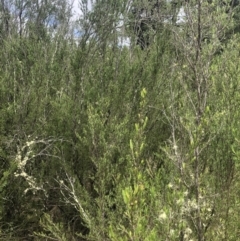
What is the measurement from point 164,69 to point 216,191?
1853 mm

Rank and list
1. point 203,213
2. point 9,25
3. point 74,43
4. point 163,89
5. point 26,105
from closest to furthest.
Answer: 1. point 203,213
2. point 26,105
3. point 163,89
4. point 74,43
5. point 9,25

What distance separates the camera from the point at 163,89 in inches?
170

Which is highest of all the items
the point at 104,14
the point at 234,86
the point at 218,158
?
the point at 104,14

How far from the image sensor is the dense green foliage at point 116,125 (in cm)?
253

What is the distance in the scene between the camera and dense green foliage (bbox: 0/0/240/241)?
2525 millimetres

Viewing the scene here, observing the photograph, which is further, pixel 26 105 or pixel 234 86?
pixel 26 105

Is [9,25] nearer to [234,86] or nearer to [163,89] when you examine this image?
[163,89]

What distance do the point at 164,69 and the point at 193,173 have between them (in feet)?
6.96

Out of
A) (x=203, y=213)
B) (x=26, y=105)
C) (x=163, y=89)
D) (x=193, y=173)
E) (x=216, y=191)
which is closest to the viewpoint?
(x=193, y=173)

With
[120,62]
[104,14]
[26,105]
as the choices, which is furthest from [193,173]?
[104,14]

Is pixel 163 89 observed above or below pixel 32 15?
below

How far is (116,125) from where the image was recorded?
3389 mm

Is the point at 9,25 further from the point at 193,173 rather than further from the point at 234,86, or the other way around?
the point at 193,173

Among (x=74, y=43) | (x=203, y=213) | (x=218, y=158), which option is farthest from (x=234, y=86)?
(x=74, y=43)
